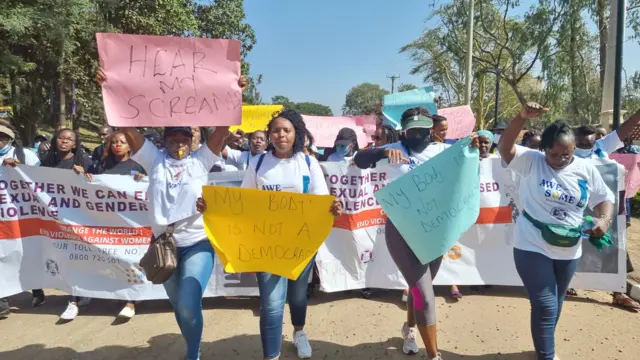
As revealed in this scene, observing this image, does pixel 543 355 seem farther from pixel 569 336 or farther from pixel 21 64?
pixel 21 64

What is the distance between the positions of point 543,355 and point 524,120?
150 cm

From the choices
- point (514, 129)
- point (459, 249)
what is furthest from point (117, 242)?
point (514, 129)

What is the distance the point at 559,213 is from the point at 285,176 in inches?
69.6

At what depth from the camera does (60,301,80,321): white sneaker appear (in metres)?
4.16

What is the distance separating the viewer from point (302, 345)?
3.43m

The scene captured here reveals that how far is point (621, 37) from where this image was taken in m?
6.76

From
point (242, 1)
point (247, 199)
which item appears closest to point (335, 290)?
point (247, 199)

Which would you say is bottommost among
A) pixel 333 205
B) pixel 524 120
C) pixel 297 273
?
pixel 297 273

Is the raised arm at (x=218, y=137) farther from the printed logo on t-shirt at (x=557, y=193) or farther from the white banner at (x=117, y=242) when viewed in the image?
the printed logo on t-shirt at (x=557, y=193)

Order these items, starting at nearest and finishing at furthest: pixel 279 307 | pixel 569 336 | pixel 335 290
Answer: pixel 279 307, pixel 569 336, pixel 335 290

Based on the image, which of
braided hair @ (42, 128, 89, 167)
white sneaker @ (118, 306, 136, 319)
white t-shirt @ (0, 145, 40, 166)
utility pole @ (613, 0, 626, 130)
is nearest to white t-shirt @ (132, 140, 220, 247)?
white sneaker @ (118, 306, 136, 319)

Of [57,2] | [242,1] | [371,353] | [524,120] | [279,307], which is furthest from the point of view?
[242,1]

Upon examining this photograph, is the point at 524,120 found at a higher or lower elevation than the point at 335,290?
higher

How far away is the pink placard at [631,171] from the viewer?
17.7ft
